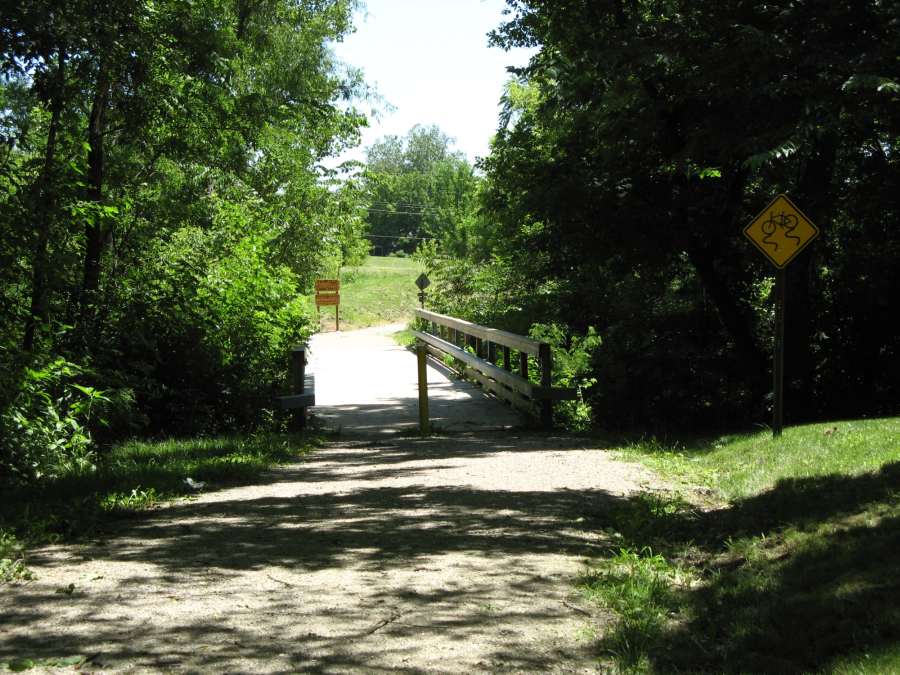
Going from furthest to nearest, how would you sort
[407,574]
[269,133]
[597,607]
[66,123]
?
[269,133] → [66,123] → [407,574] → [597,607]

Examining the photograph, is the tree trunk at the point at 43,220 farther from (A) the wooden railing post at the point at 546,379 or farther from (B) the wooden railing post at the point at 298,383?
(A) the wooden railing post at the point at 546,379

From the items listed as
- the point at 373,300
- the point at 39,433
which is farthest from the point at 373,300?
the point at 39,433

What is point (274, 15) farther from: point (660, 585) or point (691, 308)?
point (660, 585)

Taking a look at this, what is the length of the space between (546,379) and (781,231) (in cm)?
389

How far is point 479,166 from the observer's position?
56.7 ft

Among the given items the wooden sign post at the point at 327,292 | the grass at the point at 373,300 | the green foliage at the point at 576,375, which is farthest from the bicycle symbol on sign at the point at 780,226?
the grass at the point at 373,300

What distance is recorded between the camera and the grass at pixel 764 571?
411 cm

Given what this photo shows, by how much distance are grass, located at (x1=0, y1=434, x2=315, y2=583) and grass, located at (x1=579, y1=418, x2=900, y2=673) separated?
10.8ft

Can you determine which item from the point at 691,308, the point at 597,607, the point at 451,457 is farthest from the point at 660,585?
the point at 691,308

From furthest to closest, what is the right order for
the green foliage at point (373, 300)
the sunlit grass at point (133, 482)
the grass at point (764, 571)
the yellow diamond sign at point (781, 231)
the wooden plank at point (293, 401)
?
the green foliage at point (373, 300)
the wooden plank at point (293, 401)
the yellow diamond sign at point (781, 231)
the sunlit grass at point (133, 482)
the grass at point (764, 571)

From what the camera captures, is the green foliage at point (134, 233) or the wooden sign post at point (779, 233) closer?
the green foliage at point (134, 233)

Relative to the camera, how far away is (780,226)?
1114 centimetres

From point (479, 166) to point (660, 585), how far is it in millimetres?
12832

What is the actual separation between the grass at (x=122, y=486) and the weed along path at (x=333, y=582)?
0.21 m
